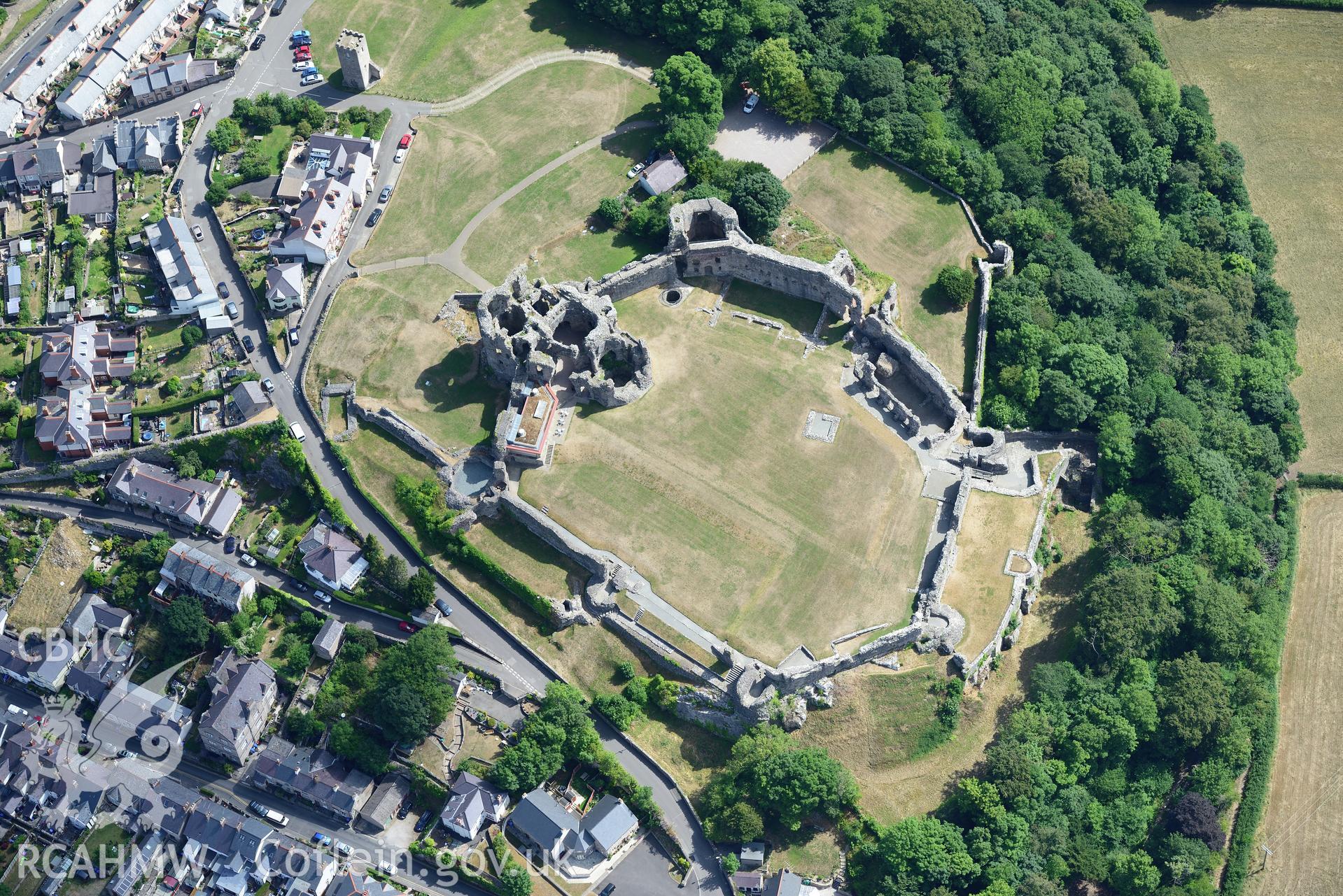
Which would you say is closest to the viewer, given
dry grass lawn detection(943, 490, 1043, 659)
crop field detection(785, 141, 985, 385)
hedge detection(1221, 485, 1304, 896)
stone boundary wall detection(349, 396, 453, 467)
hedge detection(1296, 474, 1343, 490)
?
hedge detection(1221, 485, 1304, 896)

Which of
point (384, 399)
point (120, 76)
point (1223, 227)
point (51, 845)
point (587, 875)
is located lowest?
point (51, 845)

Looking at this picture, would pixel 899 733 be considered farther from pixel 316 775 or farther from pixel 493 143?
pixel 493 143

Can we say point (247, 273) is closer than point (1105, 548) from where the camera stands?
No

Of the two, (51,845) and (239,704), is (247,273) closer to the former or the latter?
(239,704)

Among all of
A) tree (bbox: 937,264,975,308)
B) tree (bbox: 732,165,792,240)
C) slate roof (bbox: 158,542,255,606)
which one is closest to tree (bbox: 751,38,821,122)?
tree (bbox: 732,165,792,240)

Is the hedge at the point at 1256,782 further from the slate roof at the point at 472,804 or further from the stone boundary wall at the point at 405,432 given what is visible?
the stone boundary wall at the point at 405,432

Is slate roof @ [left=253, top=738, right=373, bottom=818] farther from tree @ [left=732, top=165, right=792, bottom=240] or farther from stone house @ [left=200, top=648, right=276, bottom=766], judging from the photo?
tree @ [left=732, top=165, right=792, bottom=240]

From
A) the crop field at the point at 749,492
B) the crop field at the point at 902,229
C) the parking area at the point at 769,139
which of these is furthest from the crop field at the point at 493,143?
the crop field at the point at 749,492

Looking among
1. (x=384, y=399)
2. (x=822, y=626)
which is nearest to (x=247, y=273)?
(x=384, y=399)
